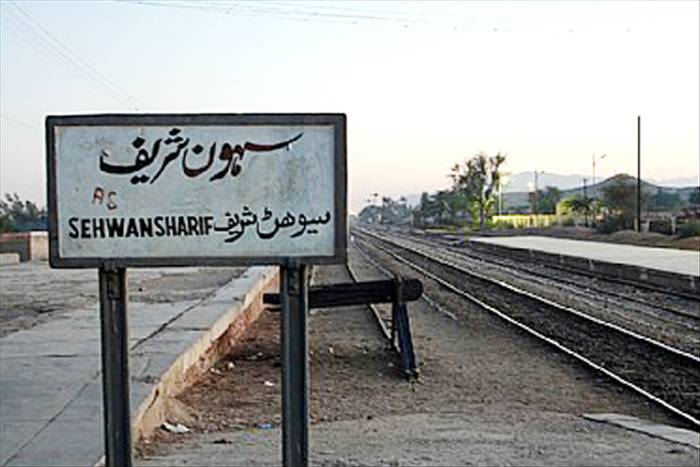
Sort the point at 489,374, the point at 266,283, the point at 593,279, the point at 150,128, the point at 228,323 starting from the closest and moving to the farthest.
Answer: the point at 150,128 → the point at 489,374 → the point at 228,323 → the point at 266,283 → the point at 593,279

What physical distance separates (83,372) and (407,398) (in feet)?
12.1

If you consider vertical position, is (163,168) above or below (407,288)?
above

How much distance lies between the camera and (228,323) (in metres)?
17.9

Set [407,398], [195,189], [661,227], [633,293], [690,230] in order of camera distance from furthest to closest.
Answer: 1. [661,227]
2. [690,230]
3. [633,293]
4. [407,398]
5. [195,189]

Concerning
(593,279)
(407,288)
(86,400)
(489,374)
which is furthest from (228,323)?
(593,279)

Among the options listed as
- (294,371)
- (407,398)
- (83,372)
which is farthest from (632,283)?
(294,371)

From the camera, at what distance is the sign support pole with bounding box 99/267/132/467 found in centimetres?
616

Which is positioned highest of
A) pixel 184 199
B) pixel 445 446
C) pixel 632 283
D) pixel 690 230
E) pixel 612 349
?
pixel 184 199

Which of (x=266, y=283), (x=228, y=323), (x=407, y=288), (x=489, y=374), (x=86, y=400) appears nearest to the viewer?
(x=86, y=400)

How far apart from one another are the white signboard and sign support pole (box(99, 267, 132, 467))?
0.47 ft

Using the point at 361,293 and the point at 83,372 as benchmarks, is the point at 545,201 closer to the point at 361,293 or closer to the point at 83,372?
the point at 361,293

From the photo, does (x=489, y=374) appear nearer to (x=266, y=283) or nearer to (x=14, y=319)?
(x=14, y=319)

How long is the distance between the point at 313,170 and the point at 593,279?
109ft

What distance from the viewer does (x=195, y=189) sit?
6.22 meters
